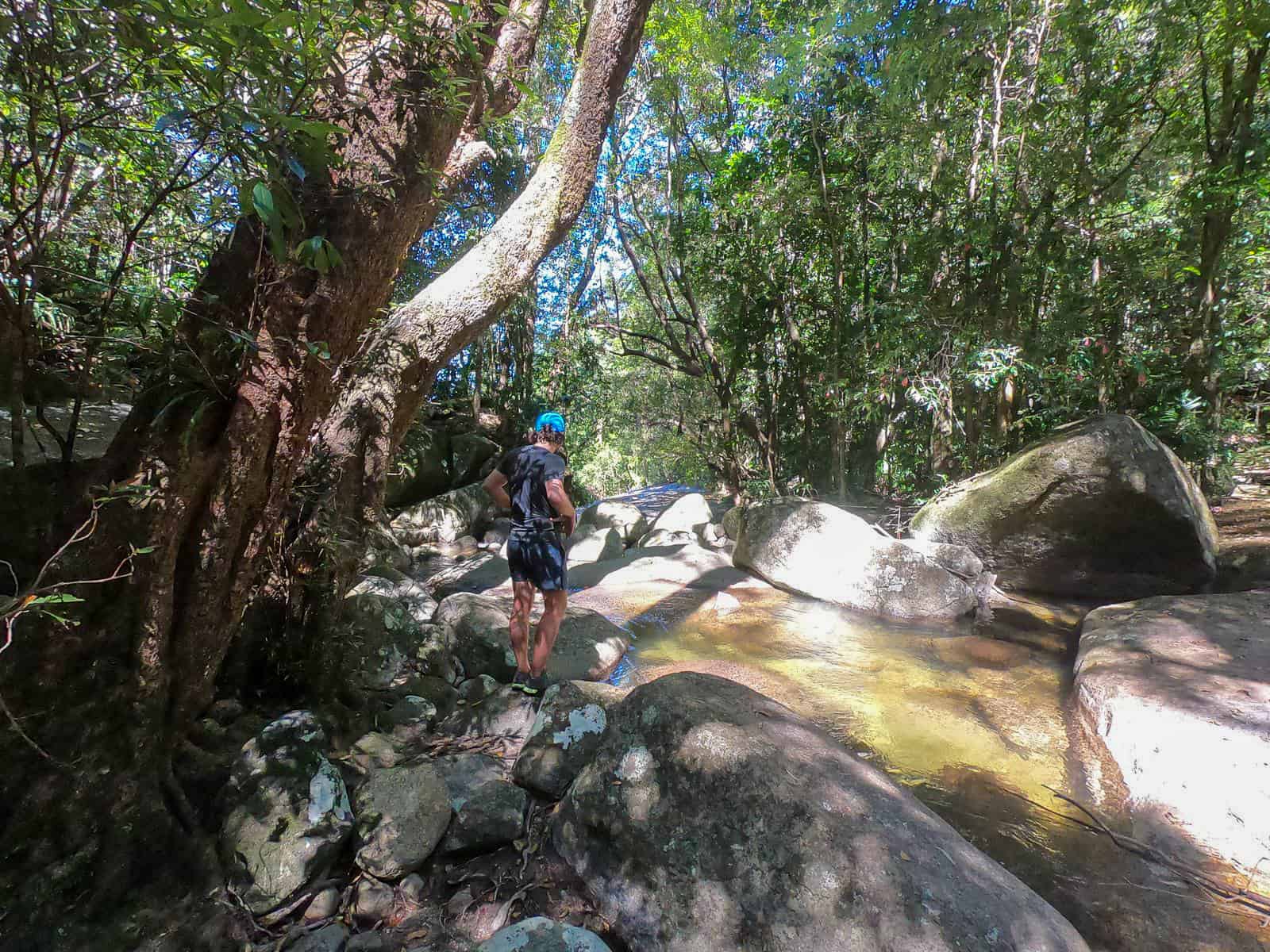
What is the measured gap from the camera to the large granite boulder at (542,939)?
1672 millimetres

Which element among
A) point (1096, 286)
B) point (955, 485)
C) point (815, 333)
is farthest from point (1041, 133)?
point (955, 485)

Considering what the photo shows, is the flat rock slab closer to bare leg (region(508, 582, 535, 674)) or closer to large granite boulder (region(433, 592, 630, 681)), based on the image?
large granite boulder (region(433, 592, 630, 681))

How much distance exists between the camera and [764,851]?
1.84 metres

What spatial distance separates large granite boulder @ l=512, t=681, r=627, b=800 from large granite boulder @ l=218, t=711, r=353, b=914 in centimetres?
74

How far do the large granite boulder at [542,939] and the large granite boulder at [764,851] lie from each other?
0.61 ft

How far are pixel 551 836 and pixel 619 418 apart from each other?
15.0 metres

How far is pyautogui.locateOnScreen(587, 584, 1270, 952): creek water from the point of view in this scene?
2.22 metres

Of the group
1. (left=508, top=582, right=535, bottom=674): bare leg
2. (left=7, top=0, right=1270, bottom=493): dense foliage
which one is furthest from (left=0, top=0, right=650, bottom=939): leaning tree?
(left=7, top=0, right=1270, bottom=493): dense foliage

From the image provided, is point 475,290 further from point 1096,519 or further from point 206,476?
point 1096,519

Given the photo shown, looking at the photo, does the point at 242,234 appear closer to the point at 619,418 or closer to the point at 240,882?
the point at 240,882

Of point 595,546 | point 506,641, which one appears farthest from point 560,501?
point 595,546

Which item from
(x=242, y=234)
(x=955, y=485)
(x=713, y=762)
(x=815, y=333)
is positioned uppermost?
(x=815, y=333)

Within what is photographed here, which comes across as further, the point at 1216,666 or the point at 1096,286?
the point at 1096,286

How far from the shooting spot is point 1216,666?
349 cm
